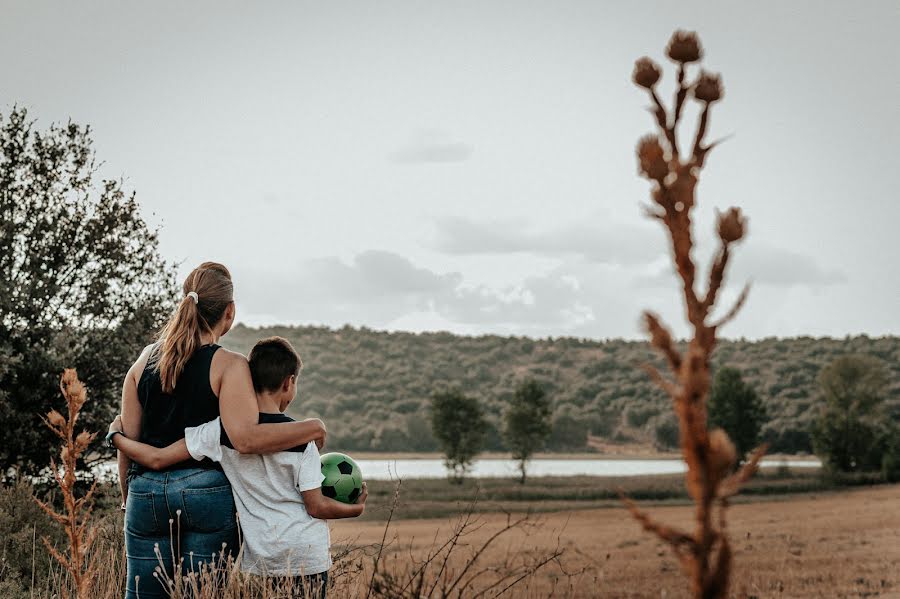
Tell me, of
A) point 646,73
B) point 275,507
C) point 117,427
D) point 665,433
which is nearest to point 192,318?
point 117,427

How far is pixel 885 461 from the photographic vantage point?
53531 millimetres

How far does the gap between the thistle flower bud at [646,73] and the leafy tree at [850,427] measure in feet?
193

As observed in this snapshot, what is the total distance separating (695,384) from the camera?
1.49 meters

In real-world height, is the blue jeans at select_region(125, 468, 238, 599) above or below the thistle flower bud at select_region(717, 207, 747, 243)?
below

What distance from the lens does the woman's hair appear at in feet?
15.1

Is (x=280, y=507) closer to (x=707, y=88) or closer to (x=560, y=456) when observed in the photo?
(x=707, y=88)

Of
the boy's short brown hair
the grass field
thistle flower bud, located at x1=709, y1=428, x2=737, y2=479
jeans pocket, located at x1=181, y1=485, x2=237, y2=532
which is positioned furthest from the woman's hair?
the grass field

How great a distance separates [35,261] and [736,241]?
547 inches

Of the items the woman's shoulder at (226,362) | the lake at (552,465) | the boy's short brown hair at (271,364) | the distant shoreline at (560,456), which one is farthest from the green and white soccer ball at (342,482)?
the distant shoreline at (560,456)

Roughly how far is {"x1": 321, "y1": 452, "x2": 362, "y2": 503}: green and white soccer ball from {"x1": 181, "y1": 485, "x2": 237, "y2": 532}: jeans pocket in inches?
23.2

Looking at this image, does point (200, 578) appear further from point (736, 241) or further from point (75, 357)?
point (75, 357)

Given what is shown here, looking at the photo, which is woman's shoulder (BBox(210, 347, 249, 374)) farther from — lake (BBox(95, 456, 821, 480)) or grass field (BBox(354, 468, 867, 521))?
lake (BBox(95, 456, 821, 480))

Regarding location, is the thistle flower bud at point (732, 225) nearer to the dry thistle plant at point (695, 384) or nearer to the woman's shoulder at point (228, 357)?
the dry thistle plant at point (695, 384)

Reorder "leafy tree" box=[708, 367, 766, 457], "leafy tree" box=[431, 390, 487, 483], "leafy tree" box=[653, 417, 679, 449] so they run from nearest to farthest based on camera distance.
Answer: "leafy tree" box=[708, 367, 766, 457]
"leafy tree" box=[431, 390, 487, 483]
"leafy tree" box=[653, 417, 679, 449]
